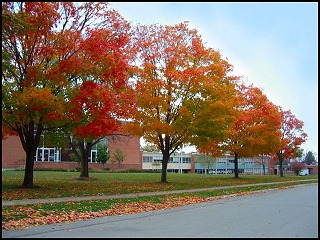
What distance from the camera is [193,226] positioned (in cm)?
965

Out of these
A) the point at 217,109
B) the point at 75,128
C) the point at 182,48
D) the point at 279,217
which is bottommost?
the point at 279,217

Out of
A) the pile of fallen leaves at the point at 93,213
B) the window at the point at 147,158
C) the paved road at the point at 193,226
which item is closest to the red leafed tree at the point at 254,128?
the pile of fallen leaves at the point at 93,213

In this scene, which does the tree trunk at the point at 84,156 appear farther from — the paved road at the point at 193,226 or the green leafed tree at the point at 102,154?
the green leafed tree at the point at 102,154

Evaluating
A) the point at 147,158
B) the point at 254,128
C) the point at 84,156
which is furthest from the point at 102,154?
the point at 254,128

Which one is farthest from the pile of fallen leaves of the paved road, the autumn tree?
the autumn tree

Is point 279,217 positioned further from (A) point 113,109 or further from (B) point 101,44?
(B) point 101,44

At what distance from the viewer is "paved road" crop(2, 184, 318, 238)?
332 inches

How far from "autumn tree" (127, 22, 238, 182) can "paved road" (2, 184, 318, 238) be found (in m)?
11.4

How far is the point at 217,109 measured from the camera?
23.8 metres

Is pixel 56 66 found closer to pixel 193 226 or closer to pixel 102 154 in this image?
pixel 193 226

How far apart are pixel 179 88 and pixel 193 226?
15738mm

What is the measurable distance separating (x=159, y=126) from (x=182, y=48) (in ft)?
18.8

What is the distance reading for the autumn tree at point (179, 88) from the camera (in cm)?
2388

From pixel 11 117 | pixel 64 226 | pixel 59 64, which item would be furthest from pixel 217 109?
pixel 64 226
